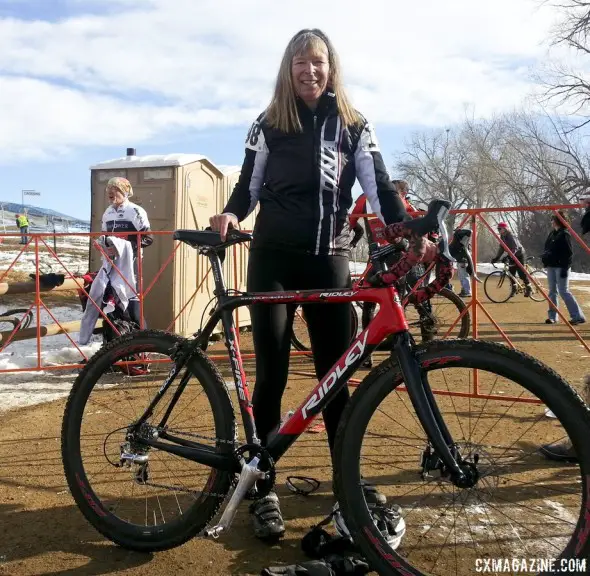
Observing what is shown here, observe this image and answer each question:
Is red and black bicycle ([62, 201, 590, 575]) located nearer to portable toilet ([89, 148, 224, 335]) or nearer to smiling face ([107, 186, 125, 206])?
smiling face ([107, 186, 125, 206])

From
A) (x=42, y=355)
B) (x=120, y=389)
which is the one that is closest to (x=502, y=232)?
(x=42, y=355)

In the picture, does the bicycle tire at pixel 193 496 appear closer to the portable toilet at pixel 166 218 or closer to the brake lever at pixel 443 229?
the brake lever at pixel 443 229

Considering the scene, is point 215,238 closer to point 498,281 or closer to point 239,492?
point 239,492

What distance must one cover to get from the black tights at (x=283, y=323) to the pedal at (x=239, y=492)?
238mm

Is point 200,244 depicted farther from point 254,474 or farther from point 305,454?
point 305,454

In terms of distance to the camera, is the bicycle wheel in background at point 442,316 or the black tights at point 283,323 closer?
the black tights at point 283,323

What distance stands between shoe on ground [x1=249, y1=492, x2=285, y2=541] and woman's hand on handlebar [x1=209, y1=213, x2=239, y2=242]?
111cm

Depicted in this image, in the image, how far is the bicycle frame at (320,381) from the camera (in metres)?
2.03

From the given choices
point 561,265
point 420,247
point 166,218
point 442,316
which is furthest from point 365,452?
point 561,265

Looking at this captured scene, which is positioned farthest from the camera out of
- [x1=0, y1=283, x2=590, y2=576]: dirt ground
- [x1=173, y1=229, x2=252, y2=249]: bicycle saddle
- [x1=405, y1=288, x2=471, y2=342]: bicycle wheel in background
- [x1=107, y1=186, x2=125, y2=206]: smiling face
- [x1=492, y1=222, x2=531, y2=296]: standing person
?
[x1=492, y1=222, x2=531, y2=296]: standing person

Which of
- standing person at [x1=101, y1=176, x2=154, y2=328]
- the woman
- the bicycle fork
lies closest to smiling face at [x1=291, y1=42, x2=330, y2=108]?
the woman

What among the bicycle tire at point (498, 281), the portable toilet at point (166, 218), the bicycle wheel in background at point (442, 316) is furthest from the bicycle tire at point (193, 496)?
the bicycle tire at point (498, 281)

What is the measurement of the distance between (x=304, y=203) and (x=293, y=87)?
50 cm

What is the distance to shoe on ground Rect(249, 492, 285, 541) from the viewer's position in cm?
253
